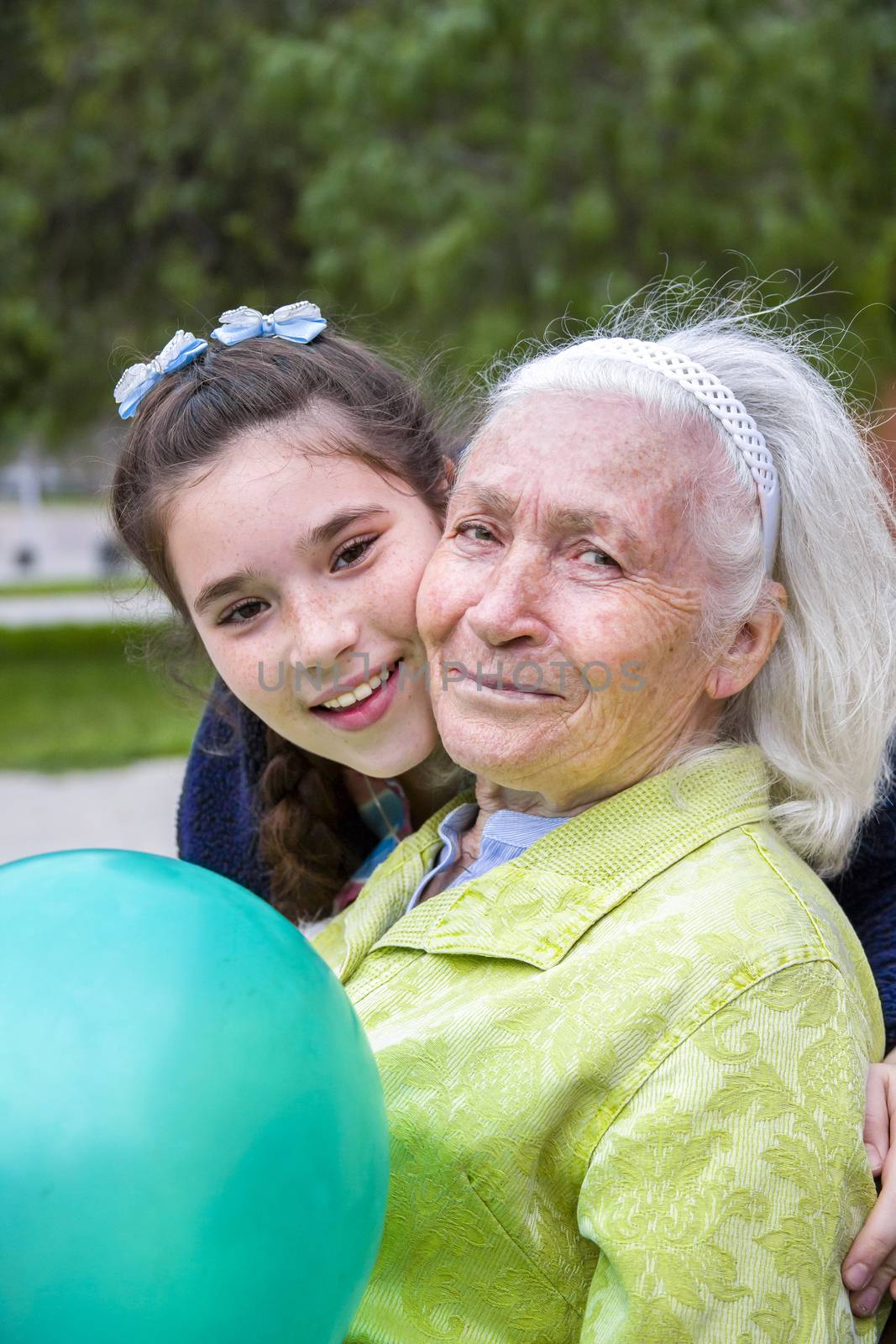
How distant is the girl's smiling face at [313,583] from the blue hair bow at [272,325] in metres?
0.29

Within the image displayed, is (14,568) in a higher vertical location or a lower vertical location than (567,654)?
lower

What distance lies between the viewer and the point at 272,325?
103 inches

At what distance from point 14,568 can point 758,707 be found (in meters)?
29.9

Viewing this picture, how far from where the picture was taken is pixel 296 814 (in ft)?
9.32

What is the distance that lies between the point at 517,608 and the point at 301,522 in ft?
1.64

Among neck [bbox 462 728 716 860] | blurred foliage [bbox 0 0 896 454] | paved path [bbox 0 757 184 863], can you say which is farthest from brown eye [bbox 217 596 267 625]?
blurred foliage [bbox 0 0 896 454]

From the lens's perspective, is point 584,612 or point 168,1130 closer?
point 168,1130

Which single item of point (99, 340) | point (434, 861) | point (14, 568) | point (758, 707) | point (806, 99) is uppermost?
point (758, 707)

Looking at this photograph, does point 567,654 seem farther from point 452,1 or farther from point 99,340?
point 99,340

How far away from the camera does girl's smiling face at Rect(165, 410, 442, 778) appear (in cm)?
222

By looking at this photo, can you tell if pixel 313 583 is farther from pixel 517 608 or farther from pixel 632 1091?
pixel 632 1091

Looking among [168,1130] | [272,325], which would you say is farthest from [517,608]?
[272,325]

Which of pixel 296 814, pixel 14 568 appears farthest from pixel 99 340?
pixel 14 568

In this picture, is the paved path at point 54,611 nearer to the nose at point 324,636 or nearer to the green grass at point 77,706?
the green grass at point 77,706
